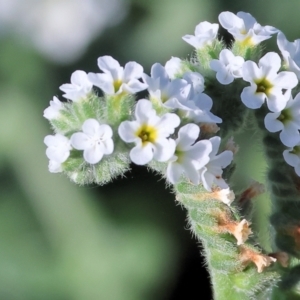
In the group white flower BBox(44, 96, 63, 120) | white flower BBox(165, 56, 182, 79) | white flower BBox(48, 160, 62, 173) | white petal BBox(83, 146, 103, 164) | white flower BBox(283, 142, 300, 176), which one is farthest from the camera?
white flower BBox(165, 56, 182, 79)

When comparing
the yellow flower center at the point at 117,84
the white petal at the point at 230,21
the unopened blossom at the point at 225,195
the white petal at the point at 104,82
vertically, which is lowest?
the unopened blossom at the point at 225,195

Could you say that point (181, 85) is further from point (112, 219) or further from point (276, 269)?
point (112, 219)

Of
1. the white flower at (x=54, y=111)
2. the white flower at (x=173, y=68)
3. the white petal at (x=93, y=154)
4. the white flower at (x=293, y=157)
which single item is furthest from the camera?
the white flower at (x=173, y=68)

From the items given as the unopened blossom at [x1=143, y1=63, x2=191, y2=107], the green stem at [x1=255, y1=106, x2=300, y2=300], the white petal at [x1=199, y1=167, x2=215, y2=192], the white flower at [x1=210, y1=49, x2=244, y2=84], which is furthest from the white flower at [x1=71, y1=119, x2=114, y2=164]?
the green stem at [x1=255, y1=106, x2=300, y2=300]

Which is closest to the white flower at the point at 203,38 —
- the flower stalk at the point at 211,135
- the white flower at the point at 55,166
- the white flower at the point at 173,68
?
the flower stalk at the point at 211,135

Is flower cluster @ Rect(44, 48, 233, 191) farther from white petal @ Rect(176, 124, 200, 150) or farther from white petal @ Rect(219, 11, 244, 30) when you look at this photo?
white petal @ Rect(219, 11, 244, 30)

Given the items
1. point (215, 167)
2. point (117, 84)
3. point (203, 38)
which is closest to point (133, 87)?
point (117, 84)

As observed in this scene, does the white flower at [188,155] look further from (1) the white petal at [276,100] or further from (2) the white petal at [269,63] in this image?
(2) the white petal at [269,63]
